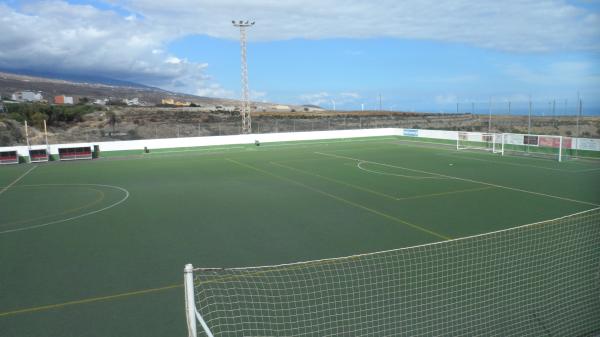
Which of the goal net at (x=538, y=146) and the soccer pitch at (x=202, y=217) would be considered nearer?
the soccer pitch at (x=202, y=217)

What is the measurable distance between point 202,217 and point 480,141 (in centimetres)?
2513

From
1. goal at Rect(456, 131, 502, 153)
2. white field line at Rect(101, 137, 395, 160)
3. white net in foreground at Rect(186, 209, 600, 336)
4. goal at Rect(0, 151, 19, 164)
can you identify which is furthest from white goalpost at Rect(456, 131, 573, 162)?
goal at Rect(0, 151, 19, 164)

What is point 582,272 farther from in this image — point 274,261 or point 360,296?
point 274,261

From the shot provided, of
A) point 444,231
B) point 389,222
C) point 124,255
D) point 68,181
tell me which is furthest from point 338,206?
point 68,181

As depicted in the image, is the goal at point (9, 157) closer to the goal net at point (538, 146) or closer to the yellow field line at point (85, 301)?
the yellow field line at point (85, 301)

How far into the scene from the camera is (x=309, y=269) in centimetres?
978

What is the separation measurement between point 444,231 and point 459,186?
759cm

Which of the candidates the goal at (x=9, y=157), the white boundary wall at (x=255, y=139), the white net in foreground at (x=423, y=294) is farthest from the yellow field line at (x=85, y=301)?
the white boundary wall at (x=255, y=139)

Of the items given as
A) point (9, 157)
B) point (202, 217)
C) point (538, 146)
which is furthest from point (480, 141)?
point (9, 157)

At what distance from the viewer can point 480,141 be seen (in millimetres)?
33250

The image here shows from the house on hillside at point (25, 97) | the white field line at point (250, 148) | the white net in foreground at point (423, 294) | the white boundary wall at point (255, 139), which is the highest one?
the house on hillside at point (25, 97)

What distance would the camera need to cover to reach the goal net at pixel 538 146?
90.9ft

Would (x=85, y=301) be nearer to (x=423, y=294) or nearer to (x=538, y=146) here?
(x=423, y=294)

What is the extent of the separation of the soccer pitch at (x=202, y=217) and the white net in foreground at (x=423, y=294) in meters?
0.92
